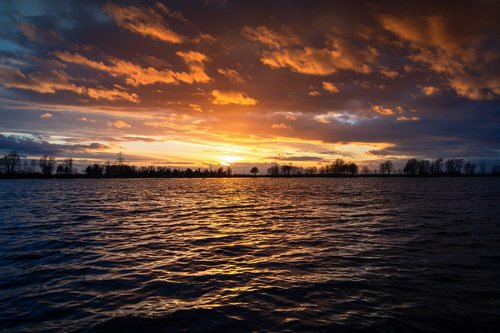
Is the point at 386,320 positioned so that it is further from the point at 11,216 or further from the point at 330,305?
the point at 11,216

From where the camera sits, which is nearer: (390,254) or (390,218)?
(390,254)

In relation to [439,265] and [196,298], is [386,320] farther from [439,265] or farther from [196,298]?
[439,265]

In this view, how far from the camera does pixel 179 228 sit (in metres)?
26.7

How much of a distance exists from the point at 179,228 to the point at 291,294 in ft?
55.6

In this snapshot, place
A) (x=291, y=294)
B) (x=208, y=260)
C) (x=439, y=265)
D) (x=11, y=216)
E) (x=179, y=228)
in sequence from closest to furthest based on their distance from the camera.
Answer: (x=291, y=294) → (x=439, y=265) → (x=208, y=260) → (x=179, y=228) → (x=11, y=216)

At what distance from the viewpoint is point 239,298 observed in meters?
11.2

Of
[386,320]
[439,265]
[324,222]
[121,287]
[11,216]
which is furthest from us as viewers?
[11,216]

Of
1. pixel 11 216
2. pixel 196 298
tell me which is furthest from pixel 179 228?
pixel 11 216

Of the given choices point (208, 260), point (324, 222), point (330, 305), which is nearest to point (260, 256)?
point (208, 260)

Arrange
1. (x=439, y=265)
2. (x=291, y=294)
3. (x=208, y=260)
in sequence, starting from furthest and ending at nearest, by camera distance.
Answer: (x=208, y=260)
(x=439, y=265)
(x=291, y=294)

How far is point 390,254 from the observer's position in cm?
1750

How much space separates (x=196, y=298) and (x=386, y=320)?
6.33 m

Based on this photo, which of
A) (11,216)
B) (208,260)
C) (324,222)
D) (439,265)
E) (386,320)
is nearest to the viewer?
(386,320)

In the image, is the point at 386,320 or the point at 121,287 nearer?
the point at 386,320
